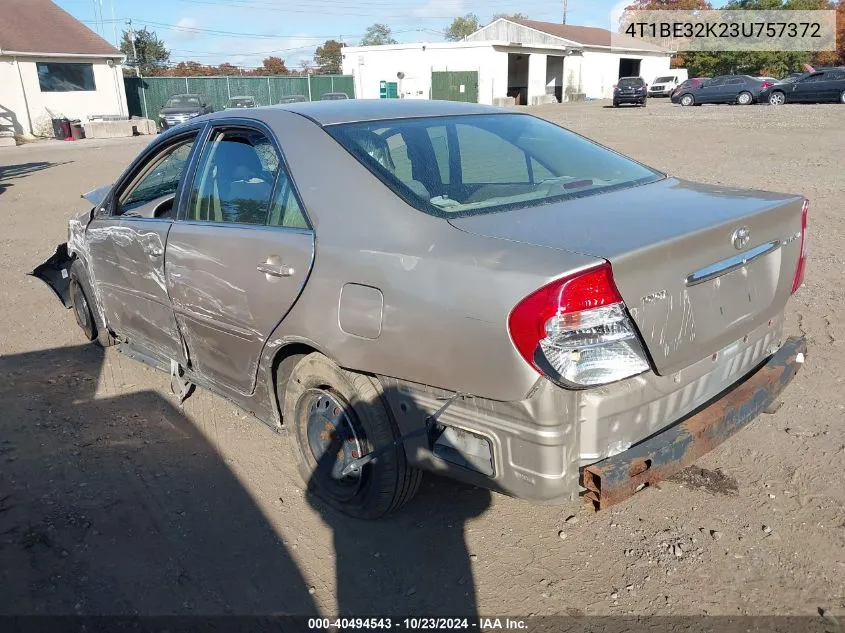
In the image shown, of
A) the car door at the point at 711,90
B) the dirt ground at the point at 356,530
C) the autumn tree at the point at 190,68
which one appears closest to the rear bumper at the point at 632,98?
the car door at the point at 711,90

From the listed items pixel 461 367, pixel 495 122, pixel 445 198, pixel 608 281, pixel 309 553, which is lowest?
pixel 309 553

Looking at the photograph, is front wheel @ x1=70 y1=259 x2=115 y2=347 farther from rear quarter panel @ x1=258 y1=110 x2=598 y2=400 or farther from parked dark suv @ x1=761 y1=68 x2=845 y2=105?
parked dark suv @ x1=761 y1=68 x2=845 y2=105

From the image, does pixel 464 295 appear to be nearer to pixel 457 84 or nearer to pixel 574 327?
pixel 574 327

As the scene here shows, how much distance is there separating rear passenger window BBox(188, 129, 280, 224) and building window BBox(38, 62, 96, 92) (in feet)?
99.8

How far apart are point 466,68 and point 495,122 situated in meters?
37.5

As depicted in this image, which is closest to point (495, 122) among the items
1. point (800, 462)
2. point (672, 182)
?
point (672, 182)

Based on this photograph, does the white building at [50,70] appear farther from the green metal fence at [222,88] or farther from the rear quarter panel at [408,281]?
the rear quarter panel at [408,281]

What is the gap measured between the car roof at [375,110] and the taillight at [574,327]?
1516 millimetres

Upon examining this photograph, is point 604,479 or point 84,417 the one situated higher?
point 604,479

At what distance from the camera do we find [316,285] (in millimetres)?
2768

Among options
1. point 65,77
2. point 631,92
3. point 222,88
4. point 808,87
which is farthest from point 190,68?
point 808,87

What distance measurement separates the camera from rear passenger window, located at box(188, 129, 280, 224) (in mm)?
3227

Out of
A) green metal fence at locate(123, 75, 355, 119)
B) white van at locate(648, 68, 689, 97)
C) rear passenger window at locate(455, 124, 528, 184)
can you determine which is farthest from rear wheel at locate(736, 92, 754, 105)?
rear passenger window at locate(455, 124, 528, 184)

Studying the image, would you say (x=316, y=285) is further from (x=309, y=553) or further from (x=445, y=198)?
(x=309, y=553)
